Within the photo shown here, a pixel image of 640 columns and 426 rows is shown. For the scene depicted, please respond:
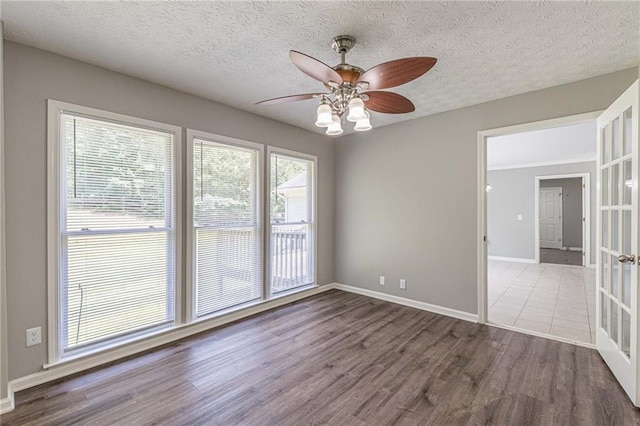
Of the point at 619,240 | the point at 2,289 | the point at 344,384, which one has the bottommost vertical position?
the point at 344,384

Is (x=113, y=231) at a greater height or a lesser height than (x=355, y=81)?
lesser

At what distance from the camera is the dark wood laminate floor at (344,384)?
1.89 meters

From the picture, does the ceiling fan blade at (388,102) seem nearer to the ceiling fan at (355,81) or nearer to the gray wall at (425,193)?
the ceiling fan at (355,81)

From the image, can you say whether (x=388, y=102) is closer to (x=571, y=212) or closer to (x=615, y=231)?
(x=615, y=231)

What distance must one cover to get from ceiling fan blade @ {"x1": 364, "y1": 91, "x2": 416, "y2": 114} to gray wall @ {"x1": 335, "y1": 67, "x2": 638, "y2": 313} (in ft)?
5.61

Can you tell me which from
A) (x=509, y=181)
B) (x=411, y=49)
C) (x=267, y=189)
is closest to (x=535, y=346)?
(x=411, y=49)

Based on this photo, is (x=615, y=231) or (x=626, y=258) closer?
(x=626, y=258)

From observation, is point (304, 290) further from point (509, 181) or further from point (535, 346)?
point (509, 181)

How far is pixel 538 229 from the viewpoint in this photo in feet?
23.3

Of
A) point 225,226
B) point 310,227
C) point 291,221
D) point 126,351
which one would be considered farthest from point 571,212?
point 126,351

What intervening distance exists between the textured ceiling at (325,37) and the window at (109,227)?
607mm

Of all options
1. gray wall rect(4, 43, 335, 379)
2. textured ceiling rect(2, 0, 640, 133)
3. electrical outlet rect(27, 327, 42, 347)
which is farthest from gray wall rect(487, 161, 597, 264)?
electrical outlet rect(27, 327, 42, 347)

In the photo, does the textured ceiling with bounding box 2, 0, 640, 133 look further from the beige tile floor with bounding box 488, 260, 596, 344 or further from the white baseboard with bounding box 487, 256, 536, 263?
the white baseboard with bounding box 487, 256, 536, 263

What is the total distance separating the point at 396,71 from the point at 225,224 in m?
2.55
